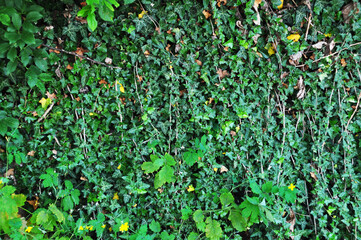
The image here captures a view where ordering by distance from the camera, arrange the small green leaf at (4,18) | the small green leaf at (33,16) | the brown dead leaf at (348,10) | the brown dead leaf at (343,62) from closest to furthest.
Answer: the small green leaf at (4,18) < the small green leaf at (33,16) < the brown dead leaf at (348,10) < the brown dead leaf at (343,62)

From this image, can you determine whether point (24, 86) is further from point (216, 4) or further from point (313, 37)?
point (313, 37)

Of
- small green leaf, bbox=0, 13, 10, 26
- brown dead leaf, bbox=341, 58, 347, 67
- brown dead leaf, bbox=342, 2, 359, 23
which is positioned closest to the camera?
small green leaf, bbox=0, 13, 10, 26

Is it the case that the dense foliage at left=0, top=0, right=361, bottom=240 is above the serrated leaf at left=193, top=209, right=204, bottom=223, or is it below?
above

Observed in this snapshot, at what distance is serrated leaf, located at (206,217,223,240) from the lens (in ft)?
7.20

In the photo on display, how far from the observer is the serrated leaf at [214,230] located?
2.20 m

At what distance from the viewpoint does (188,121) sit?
2287 mm

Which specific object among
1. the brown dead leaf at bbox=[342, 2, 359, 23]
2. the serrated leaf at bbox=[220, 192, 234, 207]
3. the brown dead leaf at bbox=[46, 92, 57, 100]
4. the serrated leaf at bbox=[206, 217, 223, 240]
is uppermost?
the brown dead leaf at bbox=[342, 2, 359, 23]

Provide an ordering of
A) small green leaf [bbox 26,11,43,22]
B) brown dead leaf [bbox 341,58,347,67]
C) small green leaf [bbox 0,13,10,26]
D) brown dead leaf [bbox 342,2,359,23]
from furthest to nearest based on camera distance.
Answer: brown dead leaf [bbox 341,58,347,67] → brown dead leaf [bbox 342,2,359,23] → small green leaf [bbox 26,11,43,22] → small green leaf [bbox 0,13,10,26]

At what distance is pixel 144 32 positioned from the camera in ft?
7.25

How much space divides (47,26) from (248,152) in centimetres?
189

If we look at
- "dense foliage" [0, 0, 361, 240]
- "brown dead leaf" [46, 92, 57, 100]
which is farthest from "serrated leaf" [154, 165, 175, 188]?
"brown dead leaf" [46, 92, 57, 100]

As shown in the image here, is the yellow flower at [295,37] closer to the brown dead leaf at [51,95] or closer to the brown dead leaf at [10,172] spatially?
the brown dead leaf at [51,95]

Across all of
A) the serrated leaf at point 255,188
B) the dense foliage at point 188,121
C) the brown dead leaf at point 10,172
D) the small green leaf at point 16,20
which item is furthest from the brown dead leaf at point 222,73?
the brown dead leaf at point 10,172

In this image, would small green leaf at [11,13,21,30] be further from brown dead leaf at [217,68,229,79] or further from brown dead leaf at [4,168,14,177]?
brown dead leaf at [217,68,229,79]
